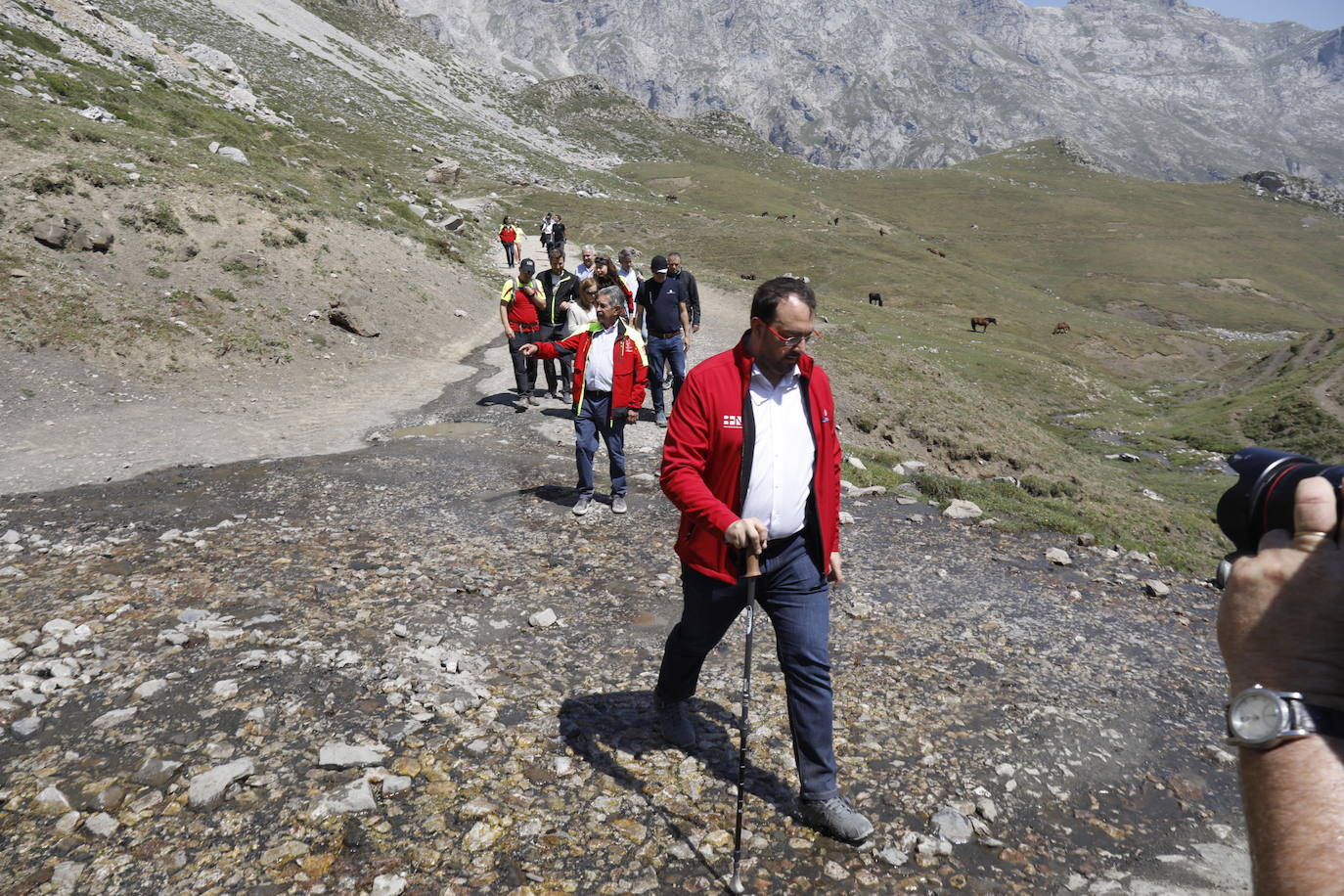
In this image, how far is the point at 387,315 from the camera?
22.8m

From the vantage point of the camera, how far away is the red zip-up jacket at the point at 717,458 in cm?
442

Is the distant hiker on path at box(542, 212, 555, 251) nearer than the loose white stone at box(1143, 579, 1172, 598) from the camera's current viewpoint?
No

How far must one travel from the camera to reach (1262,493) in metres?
1.80

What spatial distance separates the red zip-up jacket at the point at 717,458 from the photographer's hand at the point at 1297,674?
2823 millimetres

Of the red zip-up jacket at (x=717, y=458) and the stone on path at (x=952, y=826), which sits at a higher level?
the red zip-up jacket at (x=717, y=458)

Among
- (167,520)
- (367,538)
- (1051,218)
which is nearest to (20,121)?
(167,520)

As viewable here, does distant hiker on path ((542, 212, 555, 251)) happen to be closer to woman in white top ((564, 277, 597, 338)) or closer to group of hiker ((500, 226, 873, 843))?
woman in white top ((564, 277, 597, 338))

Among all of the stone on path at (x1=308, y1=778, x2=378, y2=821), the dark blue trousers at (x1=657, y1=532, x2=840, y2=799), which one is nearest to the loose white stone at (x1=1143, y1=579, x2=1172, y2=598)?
the dark blue trousers at (x1=657, y1=532, x2=840, y2=799)

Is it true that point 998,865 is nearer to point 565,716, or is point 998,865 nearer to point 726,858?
point 726,858

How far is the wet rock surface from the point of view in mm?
4391

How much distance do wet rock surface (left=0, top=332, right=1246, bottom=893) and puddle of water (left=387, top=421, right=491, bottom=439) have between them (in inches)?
172

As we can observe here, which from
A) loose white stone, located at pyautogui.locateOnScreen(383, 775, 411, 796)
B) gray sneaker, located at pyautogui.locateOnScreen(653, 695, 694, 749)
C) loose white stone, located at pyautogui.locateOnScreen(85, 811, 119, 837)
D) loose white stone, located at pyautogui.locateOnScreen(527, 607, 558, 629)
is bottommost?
loose white stone, located at pyautogui.locateOnScreen(85, 811, 119, 837)

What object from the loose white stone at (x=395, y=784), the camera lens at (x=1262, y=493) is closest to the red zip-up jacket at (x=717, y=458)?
the loose white stone at (x=395, y=784)

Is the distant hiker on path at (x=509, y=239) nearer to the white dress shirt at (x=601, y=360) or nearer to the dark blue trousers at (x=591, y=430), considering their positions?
the white dress shirt at (x=601, y=360)
